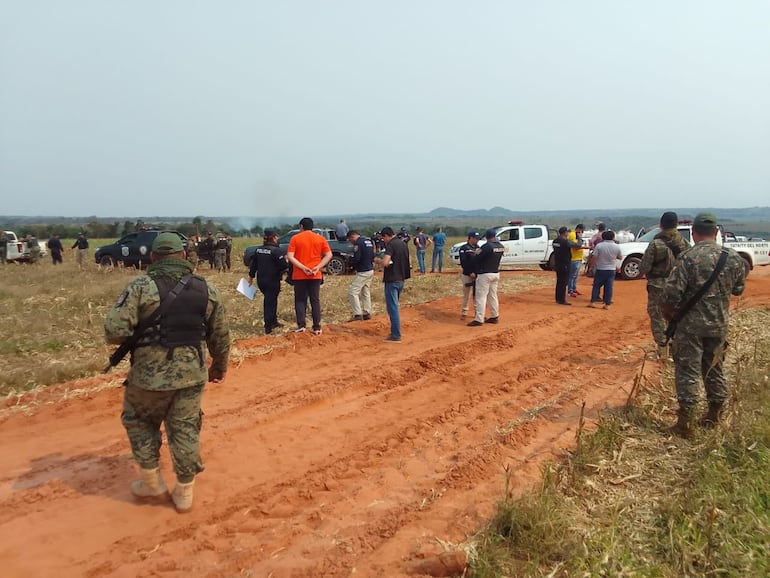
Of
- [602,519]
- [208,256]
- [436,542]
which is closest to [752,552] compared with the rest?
[602,519]

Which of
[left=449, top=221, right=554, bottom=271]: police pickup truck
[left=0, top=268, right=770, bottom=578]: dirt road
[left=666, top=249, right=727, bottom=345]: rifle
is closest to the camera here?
[left=0, top=268, right=770, bottom=578]: dirt road

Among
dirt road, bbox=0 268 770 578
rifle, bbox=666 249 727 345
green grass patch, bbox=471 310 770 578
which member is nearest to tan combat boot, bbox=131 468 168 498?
dirt road, bbox=0 268 770 578

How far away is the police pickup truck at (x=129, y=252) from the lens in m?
21.6

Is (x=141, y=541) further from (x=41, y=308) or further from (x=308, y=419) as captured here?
(x=41, y=308)

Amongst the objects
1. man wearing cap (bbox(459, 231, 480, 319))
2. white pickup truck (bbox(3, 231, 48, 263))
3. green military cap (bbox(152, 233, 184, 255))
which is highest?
green military cap (bbox(152, 233, 184, 255))

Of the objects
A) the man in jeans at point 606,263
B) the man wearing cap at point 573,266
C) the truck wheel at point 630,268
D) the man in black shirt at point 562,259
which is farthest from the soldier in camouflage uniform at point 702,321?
the truck wheel at point 630,268

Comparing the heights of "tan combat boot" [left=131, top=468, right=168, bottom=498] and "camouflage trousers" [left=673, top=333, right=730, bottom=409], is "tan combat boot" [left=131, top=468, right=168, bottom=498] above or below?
below

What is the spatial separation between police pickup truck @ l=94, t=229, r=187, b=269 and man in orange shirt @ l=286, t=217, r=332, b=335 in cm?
1470

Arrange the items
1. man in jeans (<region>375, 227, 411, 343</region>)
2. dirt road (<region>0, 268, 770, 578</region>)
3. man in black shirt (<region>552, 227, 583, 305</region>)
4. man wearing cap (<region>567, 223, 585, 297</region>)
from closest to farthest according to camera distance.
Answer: dirt road (<region>0, 268, 770, 578</region>) → man in jeans (<region>375, 227, 411, 343</region>) → man in black shirt (<region>552, 227, 583, 305</region>) → man wearing cap (<region>567, 223, 585, 297</region>)

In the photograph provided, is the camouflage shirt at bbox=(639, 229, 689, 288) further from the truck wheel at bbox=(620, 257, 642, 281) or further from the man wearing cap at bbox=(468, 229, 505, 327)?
the truck wheel at bbox=(620, 257, 642, 281)

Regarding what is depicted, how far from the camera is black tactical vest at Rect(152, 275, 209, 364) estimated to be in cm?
380

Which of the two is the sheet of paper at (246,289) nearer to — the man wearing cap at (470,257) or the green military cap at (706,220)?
the man wearing cap at (470,257)

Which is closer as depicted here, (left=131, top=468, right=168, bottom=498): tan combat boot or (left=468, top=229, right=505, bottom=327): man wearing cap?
(left=131, top=468, right=168, bottom=498): tan combat boot

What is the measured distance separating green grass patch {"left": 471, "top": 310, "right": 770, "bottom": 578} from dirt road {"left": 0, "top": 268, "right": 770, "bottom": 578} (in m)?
0.35
